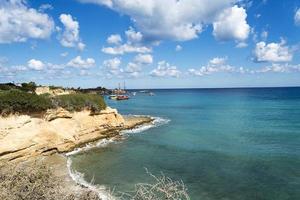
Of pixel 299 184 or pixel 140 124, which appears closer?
pixel 299 184

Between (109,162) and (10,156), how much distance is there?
842 cm

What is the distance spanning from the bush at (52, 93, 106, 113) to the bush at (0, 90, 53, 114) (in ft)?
8.84

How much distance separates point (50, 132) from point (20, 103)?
4167mm

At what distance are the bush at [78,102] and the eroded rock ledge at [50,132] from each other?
73 centimetres

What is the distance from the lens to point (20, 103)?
30.7 meters

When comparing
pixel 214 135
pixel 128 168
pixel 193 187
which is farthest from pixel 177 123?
pixel 193 187

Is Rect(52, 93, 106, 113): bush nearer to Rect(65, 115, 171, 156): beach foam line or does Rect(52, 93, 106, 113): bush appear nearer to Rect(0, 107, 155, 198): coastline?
Rect(0, 107, 155, 198): coastline

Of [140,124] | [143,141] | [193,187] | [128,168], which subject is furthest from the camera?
[140,124]

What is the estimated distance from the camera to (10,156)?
27.9m

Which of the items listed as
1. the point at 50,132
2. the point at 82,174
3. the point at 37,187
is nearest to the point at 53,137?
the point at 50,132

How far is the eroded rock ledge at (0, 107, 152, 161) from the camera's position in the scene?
2853 centimetres

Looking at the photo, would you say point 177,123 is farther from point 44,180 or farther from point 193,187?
point 44,180

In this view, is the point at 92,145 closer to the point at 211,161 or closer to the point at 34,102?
the point at 34,102

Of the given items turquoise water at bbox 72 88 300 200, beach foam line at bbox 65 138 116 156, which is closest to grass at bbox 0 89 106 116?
beach foam line at bbox 65 138 116 156
